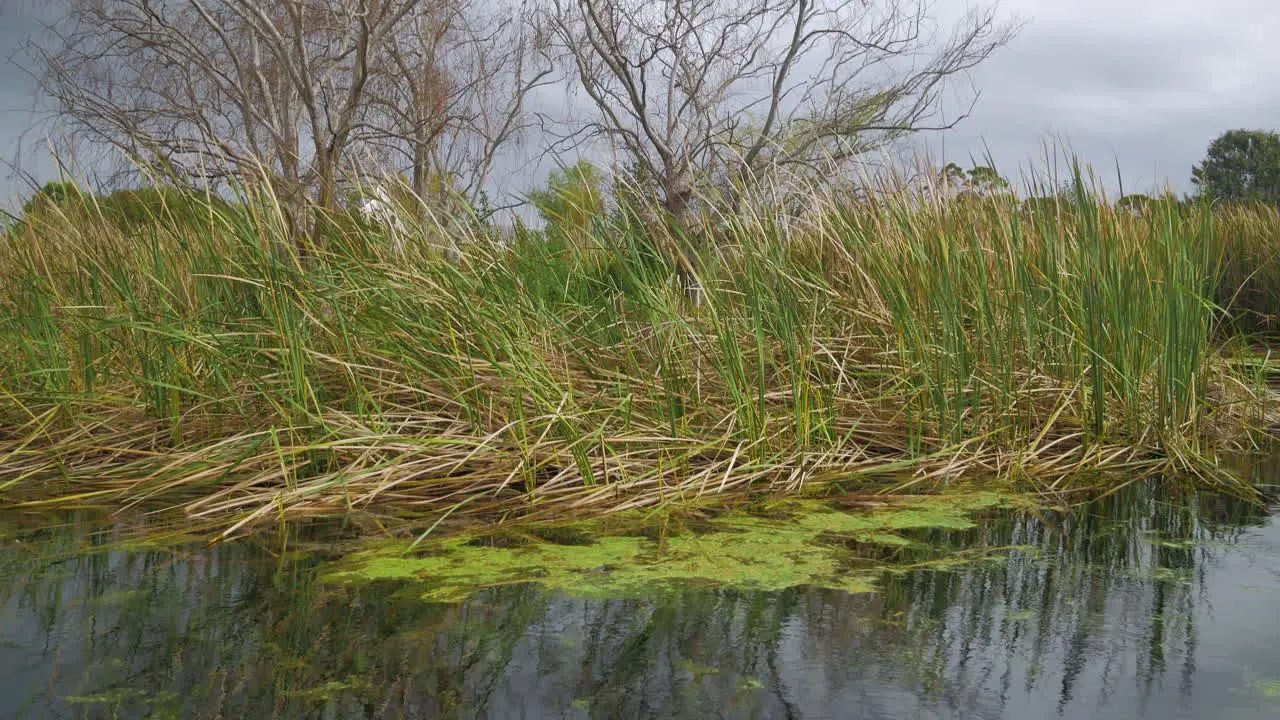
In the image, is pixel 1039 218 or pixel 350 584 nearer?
pixel 350 584

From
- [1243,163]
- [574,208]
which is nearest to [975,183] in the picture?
[574,208]

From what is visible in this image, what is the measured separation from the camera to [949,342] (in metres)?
2.68

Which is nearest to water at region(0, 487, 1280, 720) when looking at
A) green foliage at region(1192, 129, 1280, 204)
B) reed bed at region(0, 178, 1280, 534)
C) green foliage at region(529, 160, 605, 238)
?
reed bed at region(0, 178, 1280, 534)

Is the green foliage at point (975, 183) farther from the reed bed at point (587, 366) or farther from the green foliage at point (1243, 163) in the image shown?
the green foliage at point (1243, 163)

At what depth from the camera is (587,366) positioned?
2916 millimetres

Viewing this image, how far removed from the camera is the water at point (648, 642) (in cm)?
126

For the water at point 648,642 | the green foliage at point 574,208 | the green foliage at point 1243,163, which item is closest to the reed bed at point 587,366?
the green foliage at point 574,208

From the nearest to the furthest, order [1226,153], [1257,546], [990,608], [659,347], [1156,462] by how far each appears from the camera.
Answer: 1. [990,608]
2. [1257,546]
3. [659,347]
4. [1156,462]
5. [1226,153]

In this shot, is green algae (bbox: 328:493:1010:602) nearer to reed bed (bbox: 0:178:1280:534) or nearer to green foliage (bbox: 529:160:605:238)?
reed bed (bbox: 0:178:1280:534)

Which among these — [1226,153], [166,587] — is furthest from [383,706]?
[1226,153]

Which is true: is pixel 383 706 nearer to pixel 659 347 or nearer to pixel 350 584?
pixel 350 584

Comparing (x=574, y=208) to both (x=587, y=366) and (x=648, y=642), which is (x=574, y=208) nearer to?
(x=587, y=366)

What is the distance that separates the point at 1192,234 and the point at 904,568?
185 centimetres

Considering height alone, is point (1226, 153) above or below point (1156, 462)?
above
